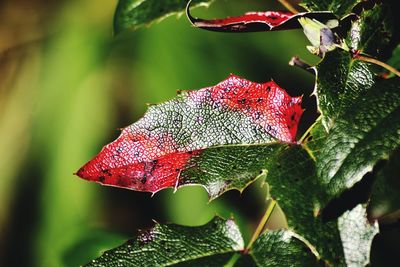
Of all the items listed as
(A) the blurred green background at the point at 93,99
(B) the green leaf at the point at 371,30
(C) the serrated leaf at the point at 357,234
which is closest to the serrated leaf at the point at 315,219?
(C) the serrated leaf at the point at 357,234

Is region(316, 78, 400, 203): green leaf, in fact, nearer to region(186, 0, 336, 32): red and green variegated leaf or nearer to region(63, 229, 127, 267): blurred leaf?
region(186, 0, 336, 32): red and green variegated leaf

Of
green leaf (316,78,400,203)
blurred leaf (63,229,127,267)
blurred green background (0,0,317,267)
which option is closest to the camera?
green leaf (316,78,400,203)

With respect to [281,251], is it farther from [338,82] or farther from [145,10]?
[145,10]

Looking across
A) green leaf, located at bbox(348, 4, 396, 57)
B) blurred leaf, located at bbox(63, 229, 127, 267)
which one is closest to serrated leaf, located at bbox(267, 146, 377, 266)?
green leaf, located at bbox(348, 4, 396, 57)

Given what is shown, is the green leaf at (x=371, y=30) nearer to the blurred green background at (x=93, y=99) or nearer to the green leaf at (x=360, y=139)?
the green leaf at (x=360, y=139)

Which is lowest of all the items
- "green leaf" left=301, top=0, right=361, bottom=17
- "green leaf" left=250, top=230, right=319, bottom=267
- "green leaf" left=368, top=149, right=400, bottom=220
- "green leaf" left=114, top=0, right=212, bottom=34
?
"green leaf" left=250, top=230, right=319, bottom=267

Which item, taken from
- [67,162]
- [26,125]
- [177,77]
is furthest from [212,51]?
[26,125]
